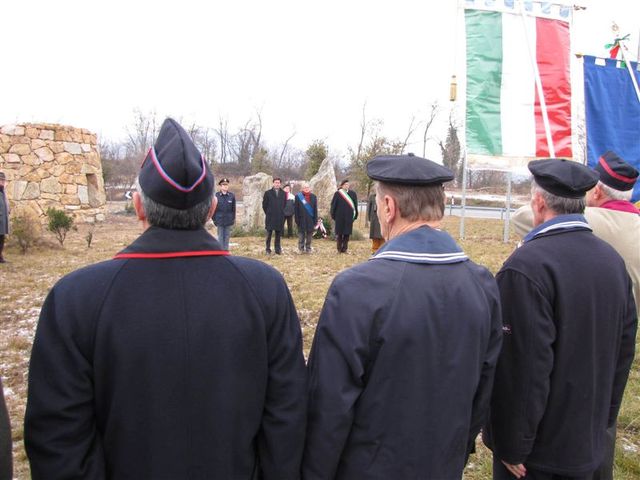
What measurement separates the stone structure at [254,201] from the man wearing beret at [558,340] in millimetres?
13657

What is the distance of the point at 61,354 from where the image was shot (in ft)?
4.48

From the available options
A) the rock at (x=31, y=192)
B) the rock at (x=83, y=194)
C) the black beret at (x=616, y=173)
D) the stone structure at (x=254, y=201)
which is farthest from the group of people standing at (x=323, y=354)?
the rock at (x=83, y=194)

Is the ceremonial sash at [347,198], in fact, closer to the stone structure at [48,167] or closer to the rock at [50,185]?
the stone structure at [48,167]

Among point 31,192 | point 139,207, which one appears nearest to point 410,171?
point 139,207

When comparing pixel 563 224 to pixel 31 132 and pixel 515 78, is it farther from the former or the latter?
pixel 31 132

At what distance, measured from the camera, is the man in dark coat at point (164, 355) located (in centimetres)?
138

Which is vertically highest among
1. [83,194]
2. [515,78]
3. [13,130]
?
[13,130]

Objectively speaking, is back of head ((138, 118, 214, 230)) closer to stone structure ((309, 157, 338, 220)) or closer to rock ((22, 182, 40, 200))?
stone structure ((309, 157, 338, 220))

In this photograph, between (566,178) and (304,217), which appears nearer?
(566,178)

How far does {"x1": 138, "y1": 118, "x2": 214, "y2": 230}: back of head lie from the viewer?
1.45m

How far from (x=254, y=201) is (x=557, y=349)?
13978 millimetres

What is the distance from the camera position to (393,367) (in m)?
1.61

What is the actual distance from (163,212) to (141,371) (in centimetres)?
46

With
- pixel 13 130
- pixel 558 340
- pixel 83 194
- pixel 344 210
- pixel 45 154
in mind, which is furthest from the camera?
pixel 83 194
